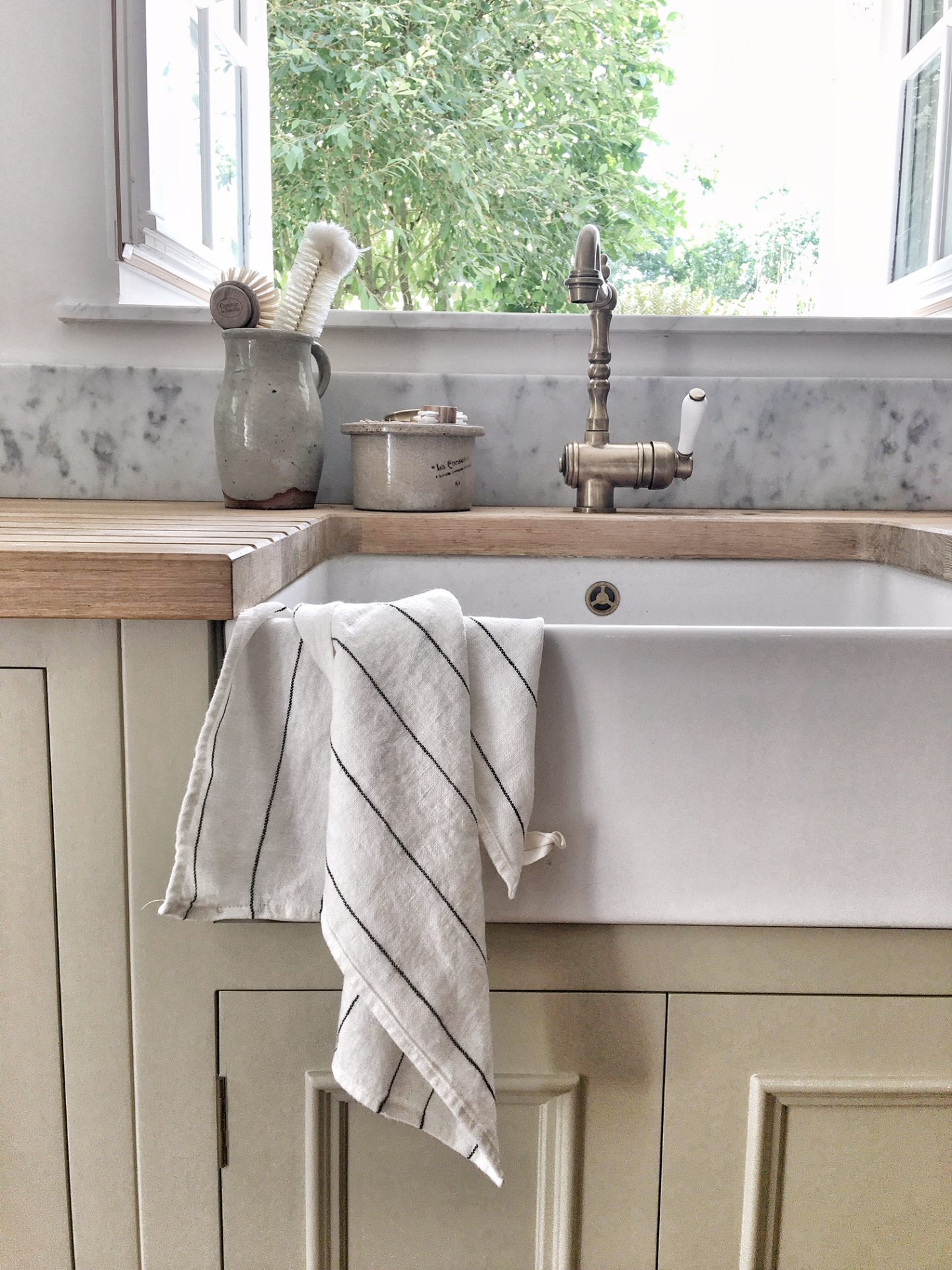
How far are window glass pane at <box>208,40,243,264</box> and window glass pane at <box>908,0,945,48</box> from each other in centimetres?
105

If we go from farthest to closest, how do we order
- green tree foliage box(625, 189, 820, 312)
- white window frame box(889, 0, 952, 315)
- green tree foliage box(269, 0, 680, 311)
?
green tree foliage box(269, 0, 680, 311)
green tree foliage box(625, 189, 820, 312)
white window frame box(889, 0, 952, 315)

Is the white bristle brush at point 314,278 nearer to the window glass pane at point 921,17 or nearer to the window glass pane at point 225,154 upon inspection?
the window glass pane at point 225,154

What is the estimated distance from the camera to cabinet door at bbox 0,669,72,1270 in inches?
19.1

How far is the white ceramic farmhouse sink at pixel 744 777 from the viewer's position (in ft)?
1.52

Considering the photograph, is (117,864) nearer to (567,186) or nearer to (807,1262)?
(807,1262)

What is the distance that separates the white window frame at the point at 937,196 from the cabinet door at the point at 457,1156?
3.71 feet

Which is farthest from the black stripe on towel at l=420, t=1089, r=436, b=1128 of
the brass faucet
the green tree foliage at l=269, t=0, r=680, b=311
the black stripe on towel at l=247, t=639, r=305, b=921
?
the green tree foliage at l=269, t=0, r=680, b=311

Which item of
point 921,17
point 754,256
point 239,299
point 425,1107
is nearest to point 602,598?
point 239,299

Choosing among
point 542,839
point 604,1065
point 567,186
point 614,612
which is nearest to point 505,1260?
point 604,1065

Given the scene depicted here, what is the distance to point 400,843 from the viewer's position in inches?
17.3

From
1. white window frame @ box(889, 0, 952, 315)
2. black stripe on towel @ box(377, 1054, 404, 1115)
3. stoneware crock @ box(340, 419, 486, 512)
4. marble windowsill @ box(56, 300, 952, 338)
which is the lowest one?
black stripe on towel @ box(377, 1054, 404, 1115)

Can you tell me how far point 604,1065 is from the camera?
19.9 inches

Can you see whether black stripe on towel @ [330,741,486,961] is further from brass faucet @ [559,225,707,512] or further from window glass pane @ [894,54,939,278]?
window glass pane @ [894,54,939,278]

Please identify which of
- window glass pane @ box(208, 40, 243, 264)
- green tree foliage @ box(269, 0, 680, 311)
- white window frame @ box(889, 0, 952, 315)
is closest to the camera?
white window frame @ box(889, 0, 952, 315)
